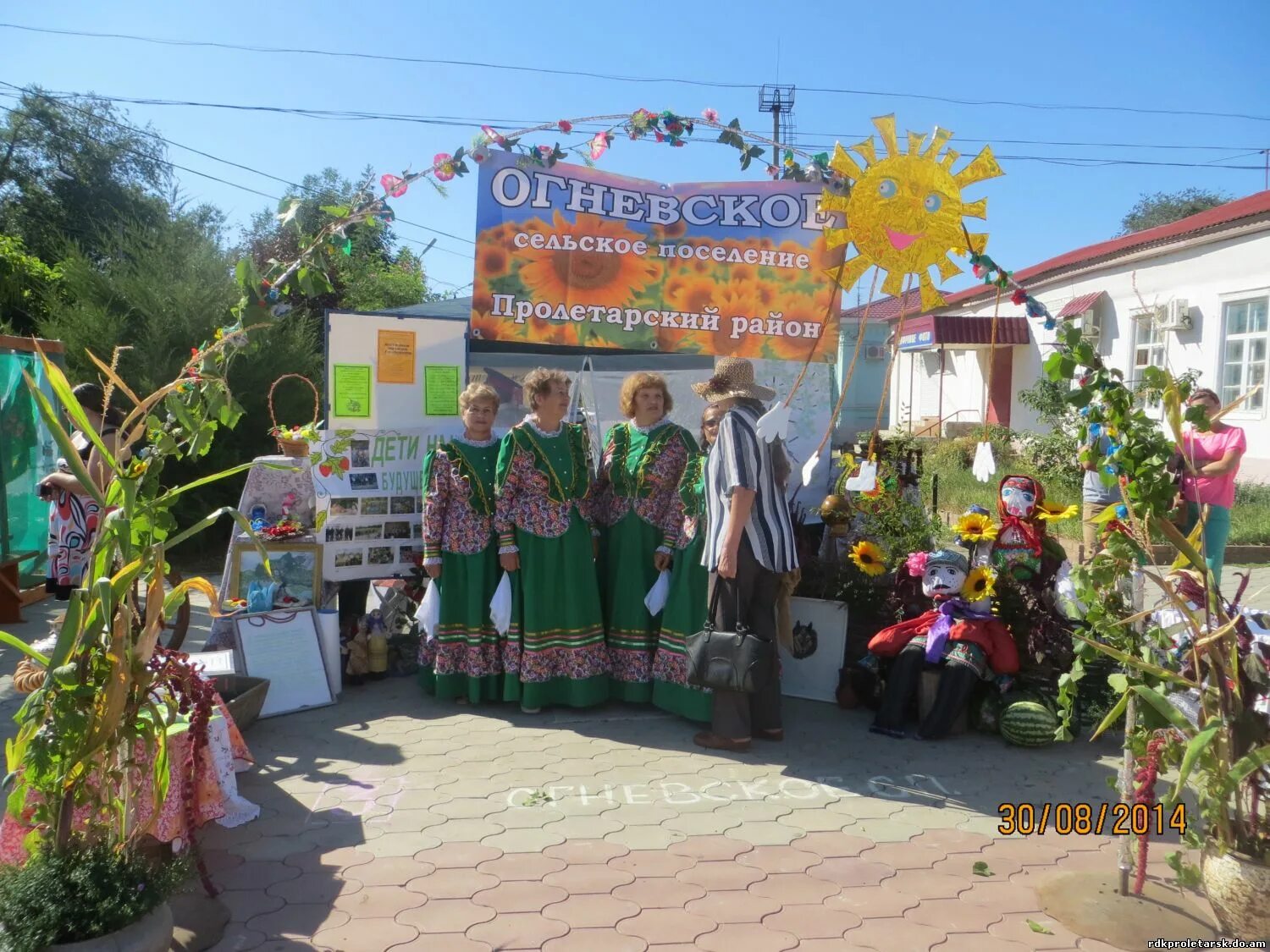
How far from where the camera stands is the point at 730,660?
14.6 feet

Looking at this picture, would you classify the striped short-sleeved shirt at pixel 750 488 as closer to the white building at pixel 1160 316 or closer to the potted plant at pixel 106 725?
the potted plant at pixel 106 725

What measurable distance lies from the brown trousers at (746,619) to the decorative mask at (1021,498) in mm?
1287

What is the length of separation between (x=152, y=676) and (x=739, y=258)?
13.9 feet

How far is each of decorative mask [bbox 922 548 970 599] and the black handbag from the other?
1.02 m

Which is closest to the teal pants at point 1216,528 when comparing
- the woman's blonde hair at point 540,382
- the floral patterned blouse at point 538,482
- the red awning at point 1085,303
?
the floral patterned blouse at point 538,482

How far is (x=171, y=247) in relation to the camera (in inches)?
438

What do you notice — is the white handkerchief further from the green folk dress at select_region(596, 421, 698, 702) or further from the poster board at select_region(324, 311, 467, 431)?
the poster board at select_region(324, 311, 467, 431)

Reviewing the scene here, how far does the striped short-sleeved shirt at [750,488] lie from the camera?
4547 mm

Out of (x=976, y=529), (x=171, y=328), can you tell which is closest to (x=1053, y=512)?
(x=976, y=529)

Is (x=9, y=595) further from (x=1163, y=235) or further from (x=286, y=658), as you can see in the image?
(x=1163, y=235)

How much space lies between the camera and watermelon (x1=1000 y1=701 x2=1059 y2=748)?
4.72m

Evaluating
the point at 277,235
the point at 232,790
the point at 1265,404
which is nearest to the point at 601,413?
the point at 232,790

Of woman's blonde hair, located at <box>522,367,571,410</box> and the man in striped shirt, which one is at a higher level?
woman's blonde hair, located at <box>522,367,571,410</box>

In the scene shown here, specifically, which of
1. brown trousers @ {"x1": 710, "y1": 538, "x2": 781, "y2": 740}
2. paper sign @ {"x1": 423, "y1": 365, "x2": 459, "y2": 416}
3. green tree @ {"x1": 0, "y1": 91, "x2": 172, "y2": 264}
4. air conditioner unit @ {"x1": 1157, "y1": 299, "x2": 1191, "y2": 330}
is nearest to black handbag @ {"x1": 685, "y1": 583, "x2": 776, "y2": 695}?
brown trousers @ {"x1": 710, "y1": 538, "x2": 781, "y2": 740}
